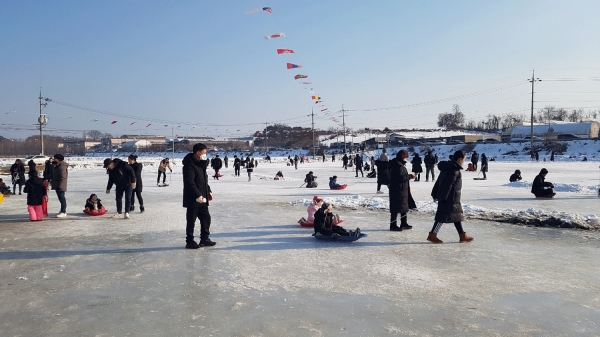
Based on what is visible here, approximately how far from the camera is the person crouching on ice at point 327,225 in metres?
6.82

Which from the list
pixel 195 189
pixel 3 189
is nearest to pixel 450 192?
pixel 195 189

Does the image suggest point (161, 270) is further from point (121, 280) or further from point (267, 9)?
point (267, 9)

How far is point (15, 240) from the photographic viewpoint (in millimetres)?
7121

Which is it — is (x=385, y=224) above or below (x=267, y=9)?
below

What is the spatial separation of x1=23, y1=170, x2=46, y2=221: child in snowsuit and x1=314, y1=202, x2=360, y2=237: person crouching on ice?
6.06 metres

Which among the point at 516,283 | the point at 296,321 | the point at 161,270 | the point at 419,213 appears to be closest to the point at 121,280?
the point at 161,270

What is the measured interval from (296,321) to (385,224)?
16.9 feet

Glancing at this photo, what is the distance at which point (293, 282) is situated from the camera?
4.72 m

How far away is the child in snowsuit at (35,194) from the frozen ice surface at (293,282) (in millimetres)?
514

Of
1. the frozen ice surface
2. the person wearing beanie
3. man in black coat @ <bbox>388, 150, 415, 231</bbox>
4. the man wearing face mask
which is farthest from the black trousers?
the person wearing beanie

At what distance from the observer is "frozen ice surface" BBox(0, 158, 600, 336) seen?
11.6 ft

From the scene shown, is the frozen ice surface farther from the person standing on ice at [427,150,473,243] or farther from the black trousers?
the person standing on ice at [427,150,473,243]

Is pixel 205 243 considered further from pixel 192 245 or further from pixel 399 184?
pixel 399 184

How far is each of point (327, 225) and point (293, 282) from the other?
93.2 inches
